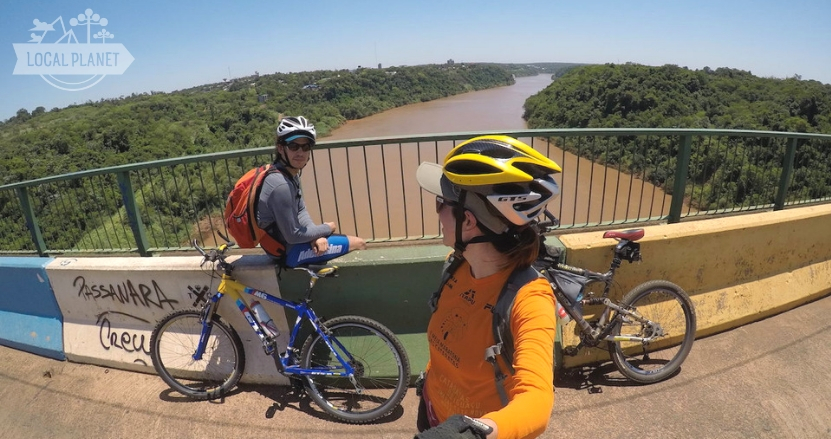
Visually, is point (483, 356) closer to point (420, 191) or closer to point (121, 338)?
point (420, 191)

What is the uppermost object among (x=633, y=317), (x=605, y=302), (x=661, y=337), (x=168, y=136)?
(x=605, y=302)

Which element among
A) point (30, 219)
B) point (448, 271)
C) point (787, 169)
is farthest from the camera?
point (30, 219)

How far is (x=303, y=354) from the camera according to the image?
3033 mm

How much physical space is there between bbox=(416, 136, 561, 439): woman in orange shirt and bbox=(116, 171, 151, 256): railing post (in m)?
3.30

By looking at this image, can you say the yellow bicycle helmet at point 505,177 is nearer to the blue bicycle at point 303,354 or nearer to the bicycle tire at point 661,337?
the blue bicycle at point 303,354

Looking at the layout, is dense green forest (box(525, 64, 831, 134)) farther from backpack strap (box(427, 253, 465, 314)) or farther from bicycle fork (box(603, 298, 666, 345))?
backpack strap (box(427, 253, 465, 314))

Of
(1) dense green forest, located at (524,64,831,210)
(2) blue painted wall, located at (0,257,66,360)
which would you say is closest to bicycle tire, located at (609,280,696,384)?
(2) blue painted wall, located at (0,257,66,360)

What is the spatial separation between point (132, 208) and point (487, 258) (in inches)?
141

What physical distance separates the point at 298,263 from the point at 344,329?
55cm

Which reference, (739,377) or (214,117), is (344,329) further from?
(214,117)

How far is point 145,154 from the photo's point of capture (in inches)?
1380

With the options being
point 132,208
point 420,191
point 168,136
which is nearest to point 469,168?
point 420,191

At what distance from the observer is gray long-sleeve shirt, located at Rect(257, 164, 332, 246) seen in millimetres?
2676

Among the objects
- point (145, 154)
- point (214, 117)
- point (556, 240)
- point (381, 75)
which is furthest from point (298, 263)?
point (381, 75)
